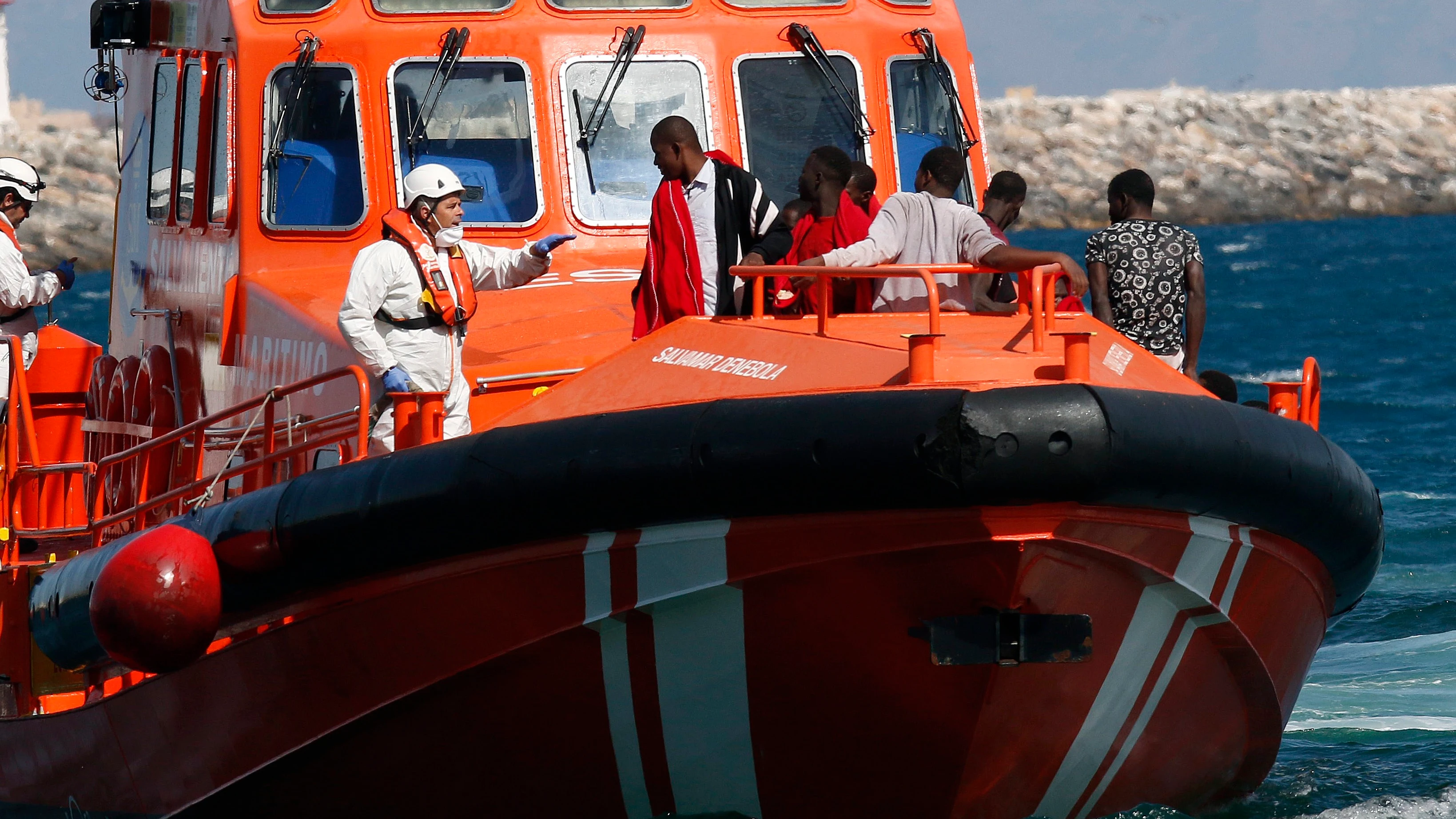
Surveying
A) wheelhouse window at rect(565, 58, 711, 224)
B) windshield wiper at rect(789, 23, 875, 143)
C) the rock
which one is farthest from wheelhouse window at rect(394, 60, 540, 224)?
the rock

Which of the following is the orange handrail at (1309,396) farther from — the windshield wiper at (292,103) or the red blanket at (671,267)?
the windshield wiper at (292,103)

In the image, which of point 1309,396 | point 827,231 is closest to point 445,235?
point 827,231

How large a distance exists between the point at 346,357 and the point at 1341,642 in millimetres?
6313

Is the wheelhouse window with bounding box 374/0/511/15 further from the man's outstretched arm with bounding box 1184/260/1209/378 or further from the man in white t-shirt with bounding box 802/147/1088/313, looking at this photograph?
the man's outstretched arm with bounding box 1184/260/1209/378

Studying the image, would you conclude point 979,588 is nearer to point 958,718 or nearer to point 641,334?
point 958,718

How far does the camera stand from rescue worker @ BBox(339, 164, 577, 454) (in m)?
5.58

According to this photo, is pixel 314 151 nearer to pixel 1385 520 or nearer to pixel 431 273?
pixel 431 273

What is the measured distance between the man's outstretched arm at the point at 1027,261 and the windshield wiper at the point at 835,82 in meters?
2.27

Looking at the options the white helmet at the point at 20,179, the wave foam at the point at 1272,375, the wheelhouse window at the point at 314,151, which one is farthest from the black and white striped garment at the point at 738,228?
the wave foam at the point at 1272,375

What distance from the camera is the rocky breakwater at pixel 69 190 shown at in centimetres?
5797

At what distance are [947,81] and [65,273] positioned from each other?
11.7 ft

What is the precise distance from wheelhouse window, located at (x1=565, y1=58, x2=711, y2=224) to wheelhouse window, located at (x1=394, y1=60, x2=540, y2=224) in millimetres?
171

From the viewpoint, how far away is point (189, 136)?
24.7 feet

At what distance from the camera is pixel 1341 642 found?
33.8 feet
